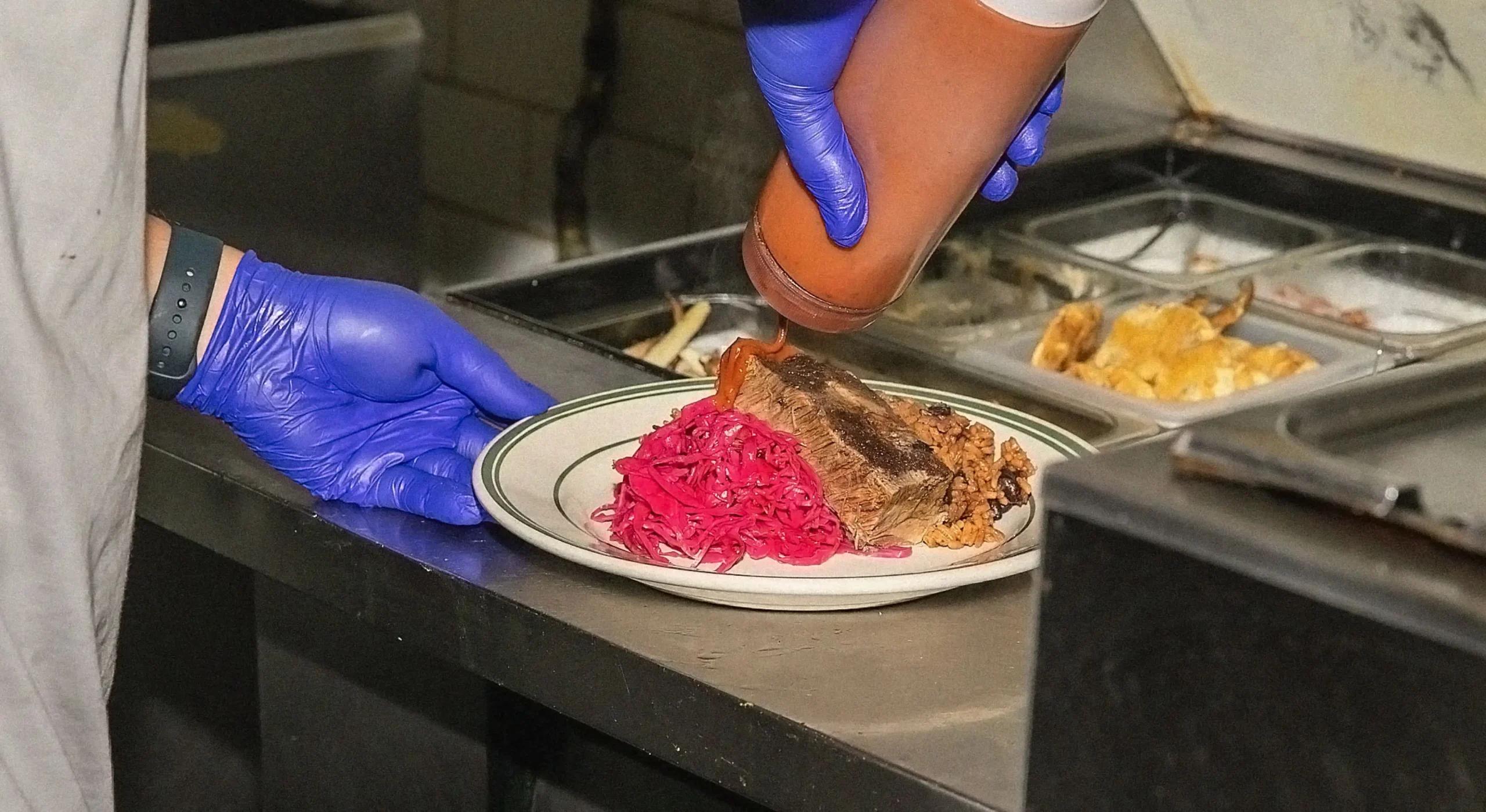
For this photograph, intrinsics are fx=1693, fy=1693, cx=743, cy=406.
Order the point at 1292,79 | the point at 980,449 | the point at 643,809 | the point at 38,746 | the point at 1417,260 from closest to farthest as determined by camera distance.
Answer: the point at 38,746
the point at 980,449
the point at 643,809
the point at 1417,260
the point at 1292,79

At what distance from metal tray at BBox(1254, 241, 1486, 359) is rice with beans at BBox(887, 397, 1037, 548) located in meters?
0.83

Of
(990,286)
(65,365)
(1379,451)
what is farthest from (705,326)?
(1379,451)

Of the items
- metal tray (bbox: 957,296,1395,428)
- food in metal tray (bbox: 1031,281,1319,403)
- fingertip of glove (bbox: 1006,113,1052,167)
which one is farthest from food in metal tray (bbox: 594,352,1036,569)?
food in metal tray (bbox: 1031,281,1319,403)

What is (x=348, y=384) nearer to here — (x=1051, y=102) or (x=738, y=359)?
(x=738, y=359)

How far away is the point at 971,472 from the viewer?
1284 mm

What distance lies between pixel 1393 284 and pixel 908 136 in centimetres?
128

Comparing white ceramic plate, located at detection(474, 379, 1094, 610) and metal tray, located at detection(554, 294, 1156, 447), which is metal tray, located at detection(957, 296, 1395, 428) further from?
white ceramic plate, located at detection(474, 379, 1094, 610)

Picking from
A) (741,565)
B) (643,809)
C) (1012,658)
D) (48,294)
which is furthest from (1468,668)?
(643,809)

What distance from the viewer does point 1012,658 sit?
1.12m

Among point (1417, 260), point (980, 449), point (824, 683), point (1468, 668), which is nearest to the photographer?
point (1468, 668)

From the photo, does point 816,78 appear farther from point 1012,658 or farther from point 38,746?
point 38,746

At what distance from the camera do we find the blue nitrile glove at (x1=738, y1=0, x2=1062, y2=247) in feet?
3.68

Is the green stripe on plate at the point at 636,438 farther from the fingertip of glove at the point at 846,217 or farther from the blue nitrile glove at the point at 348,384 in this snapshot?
the fingertip of glove at the point at 846,217

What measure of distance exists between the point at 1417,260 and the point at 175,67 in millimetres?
1612
